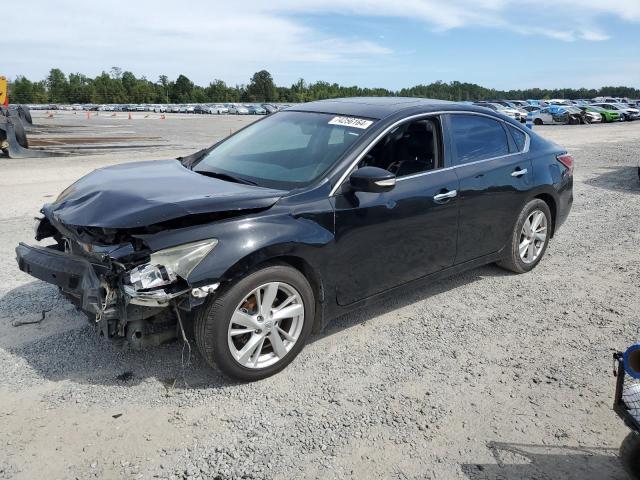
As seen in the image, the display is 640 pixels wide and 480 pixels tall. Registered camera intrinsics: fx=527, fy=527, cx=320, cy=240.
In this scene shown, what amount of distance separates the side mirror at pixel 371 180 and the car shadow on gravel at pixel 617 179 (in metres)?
8.10

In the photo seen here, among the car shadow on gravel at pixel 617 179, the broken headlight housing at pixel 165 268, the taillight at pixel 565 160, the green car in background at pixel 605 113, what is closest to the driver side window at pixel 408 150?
the broken headlight housing at pixel 165 268

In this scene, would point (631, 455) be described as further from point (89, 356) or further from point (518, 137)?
point (518, 137)

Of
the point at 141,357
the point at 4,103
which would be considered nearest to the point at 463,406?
the point at 141,357

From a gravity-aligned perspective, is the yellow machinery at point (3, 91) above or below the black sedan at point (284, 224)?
above

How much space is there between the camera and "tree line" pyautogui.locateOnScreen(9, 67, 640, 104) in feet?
398

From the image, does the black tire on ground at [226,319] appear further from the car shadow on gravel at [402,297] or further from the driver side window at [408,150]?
the driver side window at [408,150]

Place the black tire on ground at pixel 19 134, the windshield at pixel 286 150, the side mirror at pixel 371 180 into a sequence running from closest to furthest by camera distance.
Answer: the side mirror at pixel 371 180
the windshield at pixel 286 150
the black tire on ground at pixel 19 134

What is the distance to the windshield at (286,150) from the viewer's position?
3.75 metres

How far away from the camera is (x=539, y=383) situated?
3424mm

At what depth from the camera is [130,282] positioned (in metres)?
2.95

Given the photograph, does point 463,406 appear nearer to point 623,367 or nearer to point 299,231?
point 623,367

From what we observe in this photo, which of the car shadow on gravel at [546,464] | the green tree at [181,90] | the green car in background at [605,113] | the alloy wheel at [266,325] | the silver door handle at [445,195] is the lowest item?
the car shadow on gravel at [546,464]

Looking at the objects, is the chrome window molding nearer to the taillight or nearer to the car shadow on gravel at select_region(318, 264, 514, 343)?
Result: the taillight

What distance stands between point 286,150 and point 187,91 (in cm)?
13900
